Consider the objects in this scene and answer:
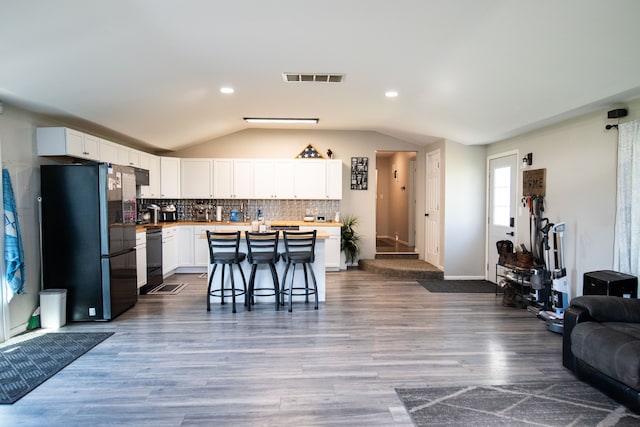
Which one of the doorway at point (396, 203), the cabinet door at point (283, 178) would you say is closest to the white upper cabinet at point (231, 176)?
the cabinet door at point (283, 178)

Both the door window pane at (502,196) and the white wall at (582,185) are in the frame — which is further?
the door window pane at (502,196)

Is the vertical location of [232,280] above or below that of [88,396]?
above

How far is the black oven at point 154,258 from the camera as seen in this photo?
18.1 ft

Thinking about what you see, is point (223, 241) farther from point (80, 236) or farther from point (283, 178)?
point (283, 178)

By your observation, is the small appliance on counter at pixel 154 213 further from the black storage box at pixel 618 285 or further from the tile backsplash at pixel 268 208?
the black storage box at pixel 618 285

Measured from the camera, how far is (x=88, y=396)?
8.54 ft

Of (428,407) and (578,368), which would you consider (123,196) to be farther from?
(578,368)

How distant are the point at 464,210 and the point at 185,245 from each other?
527 cm

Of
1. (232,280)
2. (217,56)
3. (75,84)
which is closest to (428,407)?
(232,280)

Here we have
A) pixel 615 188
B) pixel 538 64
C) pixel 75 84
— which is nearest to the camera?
pixel 538 64

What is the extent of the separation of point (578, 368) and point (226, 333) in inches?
128

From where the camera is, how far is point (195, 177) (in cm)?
708

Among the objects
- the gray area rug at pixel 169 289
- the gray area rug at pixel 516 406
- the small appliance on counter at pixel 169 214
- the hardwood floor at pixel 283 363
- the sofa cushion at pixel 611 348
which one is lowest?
the gray area rug at pixel 516 406

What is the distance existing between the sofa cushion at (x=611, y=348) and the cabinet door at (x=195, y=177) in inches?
246
